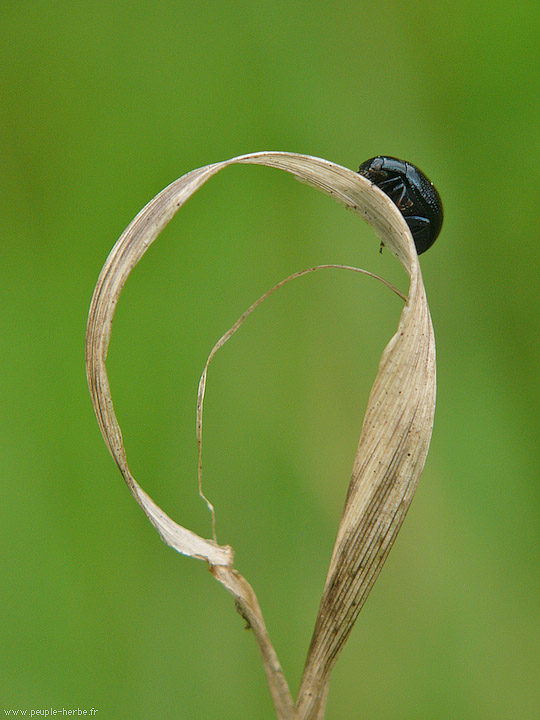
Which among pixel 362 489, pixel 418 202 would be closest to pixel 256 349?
pixel 418 202

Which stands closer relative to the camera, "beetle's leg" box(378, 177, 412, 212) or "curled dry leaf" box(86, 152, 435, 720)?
"curled dry leaf" box(86, 152, 435, 720)

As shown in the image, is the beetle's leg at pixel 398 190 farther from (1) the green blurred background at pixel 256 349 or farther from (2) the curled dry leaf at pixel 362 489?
(2) the curled dry leaf at pixel 362 489

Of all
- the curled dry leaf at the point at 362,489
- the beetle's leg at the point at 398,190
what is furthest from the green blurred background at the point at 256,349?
the curled dry leaf at the point at 362,489

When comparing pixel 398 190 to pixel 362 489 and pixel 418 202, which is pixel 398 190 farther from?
pixel 362 489

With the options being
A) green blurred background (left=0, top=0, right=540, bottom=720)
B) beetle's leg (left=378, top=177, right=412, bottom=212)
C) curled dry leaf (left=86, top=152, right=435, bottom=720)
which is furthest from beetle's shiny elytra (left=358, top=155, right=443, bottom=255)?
curled dry leaf (left=86, top=152, right=435, bottom=720)

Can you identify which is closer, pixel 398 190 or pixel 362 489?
pixel 362 489

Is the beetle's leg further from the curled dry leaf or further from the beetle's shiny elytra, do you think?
the curled dry leaf

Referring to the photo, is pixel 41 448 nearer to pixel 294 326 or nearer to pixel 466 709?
pixel 294 326

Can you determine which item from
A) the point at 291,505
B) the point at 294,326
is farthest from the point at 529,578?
the point at 294,326
